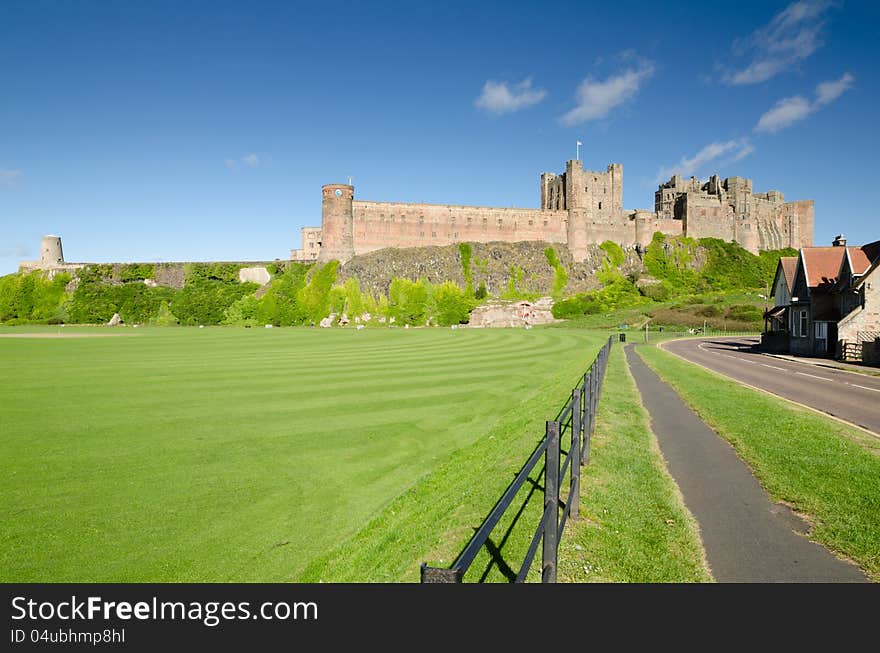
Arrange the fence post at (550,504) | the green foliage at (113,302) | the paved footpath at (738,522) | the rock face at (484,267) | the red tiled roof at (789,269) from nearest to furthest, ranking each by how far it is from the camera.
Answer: the fence post at (550,504)
the paved footpath at (738,522)
the red tiled roof at (789,269)
the rock face at (484,267)
the green foliage at (113,302)

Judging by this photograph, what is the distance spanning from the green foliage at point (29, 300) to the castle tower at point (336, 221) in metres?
53.3

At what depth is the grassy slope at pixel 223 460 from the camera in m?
6.92

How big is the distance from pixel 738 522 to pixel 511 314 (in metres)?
83.5

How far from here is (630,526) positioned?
20.3 feet

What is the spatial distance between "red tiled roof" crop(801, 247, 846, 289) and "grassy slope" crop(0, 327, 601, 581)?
1062 inches

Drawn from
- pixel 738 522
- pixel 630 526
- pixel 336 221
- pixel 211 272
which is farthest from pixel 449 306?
pixel 630 526

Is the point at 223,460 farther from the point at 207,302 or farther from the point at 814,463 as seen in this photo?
the point at 207,302

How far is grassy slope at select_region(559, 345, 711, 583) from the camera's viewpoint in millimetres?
5090

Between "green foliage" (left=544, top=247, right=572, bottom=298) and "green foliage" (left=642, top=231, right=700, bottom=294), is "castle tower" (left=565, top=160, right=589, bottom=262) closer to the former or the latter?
"green foliage" (left=544, top=247, right=572, bottom=298)

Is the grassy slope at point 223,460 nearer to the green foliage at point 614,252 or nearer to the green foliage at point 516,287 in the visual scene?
the green foliage at point 516,287

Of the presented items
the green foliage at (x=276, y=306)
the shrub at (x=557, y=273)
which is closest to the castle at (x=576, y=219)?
the shrub at (x=557, y=273)

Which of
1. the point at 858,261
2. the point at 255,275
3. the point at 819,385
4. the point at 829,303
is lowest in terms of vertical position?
the point at 819,385

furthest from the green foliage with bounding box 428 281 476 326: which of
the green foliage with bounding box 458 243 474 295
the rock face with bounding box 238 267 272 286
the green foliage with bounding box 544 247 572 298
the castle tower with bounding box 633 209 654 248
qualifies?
the castle tower with bounding box 633 209 654 248
